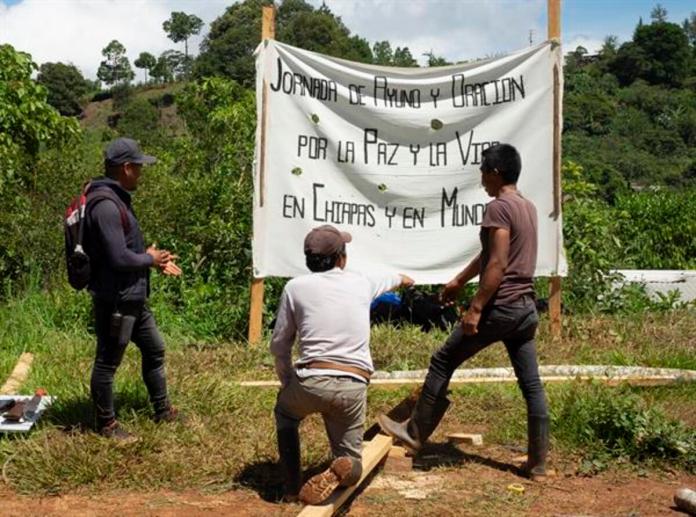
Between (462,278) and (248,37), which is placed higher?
(248,37)

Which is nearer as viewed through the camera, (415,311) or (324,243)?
(324,243)

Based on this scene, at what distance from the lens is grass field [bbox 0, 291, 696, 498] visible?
5043mm

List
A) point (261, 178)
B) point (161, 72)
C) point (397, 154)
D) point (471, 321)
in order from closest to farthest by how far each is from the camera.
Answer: point (471, 321)
point (261, 178)
point (397, 154)
point (161, 72)

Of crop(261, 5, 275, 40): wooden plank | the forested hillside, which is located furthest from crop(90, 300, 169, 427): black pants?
crop(261, 5, 275, 40): wooden plank

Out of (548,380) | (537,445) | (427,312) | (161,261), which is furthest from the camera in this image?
(427,312)

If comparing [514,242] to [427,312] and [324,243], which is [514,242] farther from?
[427,312]

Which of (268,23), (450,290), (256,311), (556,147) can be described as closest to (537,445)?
(450,290)

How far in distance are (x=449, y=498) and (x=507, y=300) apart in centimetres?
107

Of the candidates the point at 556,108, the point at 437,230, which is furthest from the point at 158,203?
the point at 556,108

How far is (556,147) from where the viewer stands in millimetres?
8062

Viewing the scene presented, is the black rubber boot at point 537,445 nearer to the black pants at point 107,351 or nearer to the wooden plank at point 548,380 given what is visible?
the wooden plank at point 548,380

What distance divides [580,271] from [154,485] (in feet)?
17.8

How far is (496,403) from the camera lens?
6320 millimetres

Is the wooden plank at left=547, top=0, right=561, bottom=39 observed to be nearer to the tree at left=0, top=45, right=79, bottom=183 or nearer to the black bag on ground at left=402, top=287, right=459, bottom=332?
the black bag on ground at left=402, top=287, right=459, bottom=332
